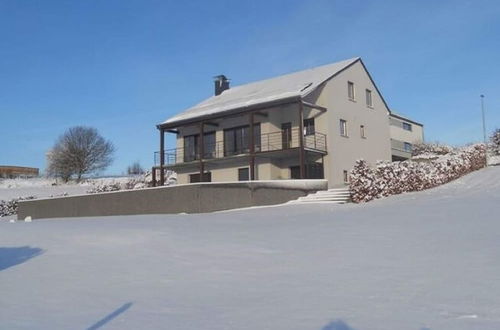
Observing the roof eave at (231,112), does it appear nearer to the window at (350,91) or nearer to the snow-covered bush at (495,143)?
the window at (350,91)

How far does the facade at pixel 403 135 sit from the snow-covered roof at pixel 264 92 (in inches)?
438

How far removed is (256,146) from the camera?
29.7 m

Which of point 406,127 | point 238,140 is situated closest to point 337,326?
point 238,140

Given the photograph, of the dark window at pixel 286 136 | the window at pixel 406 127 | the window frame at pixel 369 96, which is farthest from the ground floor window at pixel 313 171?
the window at pixel 406 127

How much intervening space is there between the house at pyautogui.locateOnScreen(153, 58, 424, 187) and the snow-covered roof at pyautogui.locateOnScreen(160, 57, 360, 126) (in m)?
0.07

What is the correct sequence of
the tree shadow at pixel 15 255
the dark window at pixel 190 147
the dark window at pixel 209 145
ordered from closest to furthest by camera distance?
1. the tree shadow at pixel 15 255
2. the dark window at pixel 209 145
3. the dark window at pixel 190 147

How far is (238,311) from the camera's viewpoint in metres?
6.40

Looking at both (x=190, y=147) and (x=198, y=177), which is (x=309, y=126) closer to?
(x=198, y=177)

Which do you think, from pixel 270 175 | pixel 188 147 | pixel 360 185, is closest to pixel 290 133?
pixel 270 175

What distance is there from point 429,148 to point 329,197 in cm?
2520

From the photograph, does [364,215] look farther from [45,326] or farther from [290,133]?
[290,133]

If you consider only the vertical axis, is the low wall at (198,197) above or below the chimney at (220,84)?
below

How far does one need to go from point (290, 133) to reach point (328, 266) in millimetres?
20381

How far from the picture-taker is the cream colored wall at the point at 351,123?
2856 centimetres
